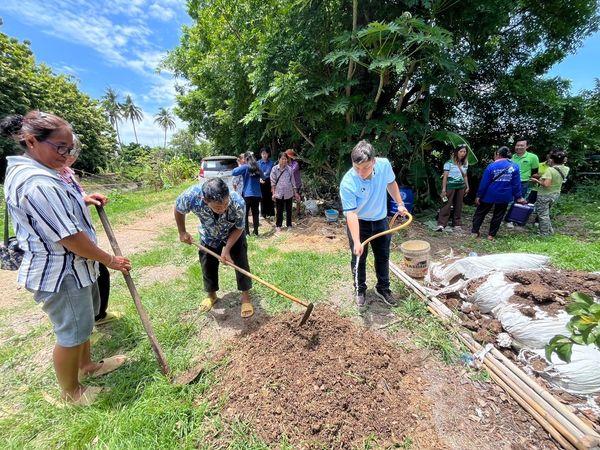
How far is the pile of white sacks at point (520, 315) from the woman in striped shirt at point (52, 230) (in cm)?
294

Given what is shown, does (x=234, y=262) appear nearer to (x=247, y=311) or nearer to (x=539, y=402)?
(x=247, y=311)

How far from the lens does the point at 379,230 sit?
9.96 feet

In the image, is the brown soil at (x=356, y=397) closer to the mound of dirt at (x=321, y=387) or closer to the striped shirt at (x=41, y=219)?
the mound of dirt at (x=321, y=387)

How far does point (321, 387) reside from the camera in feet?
6.74

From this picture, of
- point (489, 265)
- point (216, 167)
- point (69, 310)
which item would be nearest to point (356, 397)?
point (69, 310)

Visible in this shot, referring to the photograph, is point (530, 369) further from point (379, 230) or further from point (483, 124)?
point (483, 124)

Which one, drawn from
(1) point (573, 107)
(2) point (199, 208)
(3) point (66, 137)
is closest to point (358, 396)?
(2) point (199, 208)

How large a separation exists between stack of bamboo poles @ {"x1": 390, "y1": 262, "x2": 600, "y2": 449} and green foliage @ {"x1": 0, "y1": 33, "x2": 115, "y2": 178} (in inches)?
543

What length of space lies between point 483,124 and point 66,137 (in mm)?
9314

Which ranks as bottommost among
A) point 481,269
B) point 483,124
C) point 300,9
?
point 481,269

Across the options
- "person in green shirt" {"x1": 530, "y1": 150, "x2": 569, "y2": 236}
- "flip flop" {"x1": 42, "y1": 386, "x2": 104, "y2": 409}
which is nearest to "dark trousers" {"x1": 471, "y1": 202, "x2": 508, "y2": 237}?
"person in green shirt" {"x1": 530, "y1": 150, "x2": 569, "y2": 236}

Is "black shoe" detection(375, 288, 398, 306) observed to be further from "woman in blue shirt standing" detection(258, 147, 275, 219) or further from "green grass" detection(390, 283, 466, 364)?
"woman in blue shirt standing" detection(258, 147, 275, 219)

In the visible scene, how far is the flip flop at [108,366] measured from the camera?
7.85ft

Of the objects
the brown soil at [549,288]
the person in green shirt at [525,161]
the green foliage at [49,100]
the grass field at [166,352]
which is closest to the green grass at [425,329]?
the grass field at [166,352]
